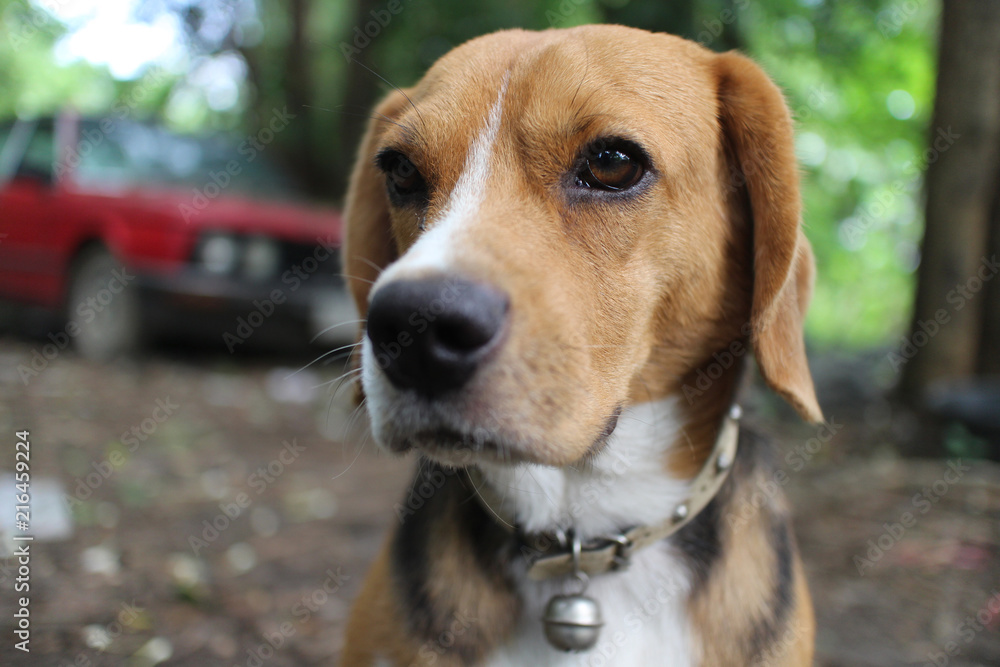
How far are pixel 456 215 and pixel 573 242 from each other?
0.30m

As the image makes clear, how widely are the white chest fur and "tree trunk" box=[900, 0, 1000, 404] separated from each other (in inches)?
143

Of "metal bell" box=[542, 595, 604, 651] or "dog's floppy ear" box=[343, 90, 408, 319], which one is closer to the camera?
"metal bell" box=[542, 595, 604, 651]

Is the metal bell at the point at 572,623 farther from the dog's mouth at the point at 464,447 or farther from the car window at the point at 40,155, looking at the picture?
the car window at the point at 40,155

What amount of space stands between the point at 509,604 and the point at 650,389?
69cm

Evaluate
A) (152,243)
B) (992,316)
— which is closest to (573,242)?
(992,316)

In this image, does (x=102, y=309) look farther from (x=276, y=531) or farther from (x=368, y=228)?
(x=368, y=228)

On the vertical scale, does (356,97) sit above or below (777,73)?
below

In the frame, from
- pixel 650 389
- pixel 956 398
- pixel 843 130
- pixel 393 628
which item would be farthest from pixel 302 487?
pixel 843 130

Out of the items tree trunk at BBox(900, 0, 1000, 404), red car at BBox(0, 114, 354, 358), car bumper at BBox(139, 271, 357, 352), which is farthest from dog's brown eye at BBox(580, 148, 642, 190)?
car bumper at BBox(139, 271, 357, 352)

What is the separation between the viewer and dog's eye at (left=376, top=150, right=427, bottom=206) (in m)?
2.04

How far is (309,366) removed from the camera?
5777mm

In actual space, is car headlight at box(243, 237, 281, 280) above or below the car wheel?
above

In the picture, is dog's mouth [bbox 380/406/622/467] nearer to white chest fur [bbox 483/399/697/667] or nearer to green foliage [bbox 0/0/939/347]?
white chest fur [bbox 483/399/697/667]

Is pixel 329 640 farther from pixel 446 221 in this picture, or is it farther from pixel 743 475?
pixel 446 221
